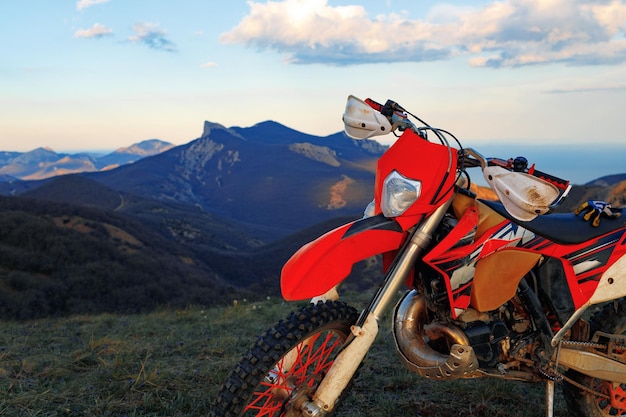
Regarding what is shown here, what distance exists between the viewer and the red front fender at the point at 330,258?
3.15 meters

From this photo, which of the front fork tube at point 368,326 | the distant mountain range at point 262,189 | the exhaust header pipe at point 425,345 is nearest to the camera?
the front fork tube at point 368,326

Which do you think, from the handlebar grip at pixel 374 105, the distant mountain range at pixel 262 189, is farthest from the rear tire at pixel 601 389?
the distant mountain range at pixel 262 189

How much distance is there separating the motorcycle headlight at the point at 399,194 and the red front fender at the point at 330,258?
0.12 meters

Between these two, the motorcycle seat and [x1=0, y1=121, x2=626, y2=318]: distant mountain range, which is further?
[x1=0, y1=121, x2=626, y2=318]: distant mountain range

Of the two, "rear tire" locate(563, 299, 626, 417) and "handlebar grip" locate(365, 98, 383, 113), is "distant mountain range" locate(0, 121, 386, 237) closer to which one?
"rear tire" locate(563, 299, 626, 417)

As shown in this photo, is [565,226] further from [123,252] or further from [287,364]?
[123,252]

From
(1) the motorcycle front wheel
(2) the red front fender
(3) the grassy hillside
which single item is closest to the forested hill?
(3) the grassy hillside

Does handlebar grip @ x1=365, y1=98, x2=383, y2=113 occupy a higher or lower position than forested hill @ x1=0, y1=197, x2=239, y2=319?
higher

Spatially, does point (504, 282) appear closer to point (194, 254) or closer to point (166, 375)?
A: point (166, 375)

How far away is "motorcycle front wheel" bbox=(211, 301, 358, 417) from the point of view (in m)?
3.10

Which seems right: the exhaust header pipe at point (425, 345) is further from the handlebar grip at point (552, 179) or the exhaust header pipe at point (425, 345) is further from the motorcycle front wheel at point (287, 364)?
the handlebar grip at point (552, 179)

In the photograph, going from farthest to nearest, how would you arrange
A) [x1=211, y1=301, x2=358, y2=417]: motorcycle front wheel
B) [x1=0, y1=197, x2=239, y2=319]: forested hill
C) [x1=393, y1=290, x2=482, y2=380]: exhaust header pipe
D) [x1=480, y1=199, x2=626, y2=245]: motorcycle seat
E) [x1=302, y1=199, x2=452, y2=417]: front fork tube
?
1. [x1=0, y1=197, x2=239, y2=319]: forested hill
2. [x1=480, y1=199, x2=626, y2=245]: motorcycle seat
3. [x1=393, y1=290, x2=482, y2=380]: exhaust header pipe
4. [x1=302, y1=199, x2=452, y2=417]: front fork tube
5. [x1=211, y1=301, x2=358, y2=417]: motorcycle front wheel

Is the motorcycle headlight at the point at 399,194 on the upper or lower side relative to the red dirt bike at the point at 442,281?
upper

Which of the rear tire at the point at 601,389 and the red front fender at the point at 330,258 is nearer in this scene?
the red front fender at the point at 330,258
